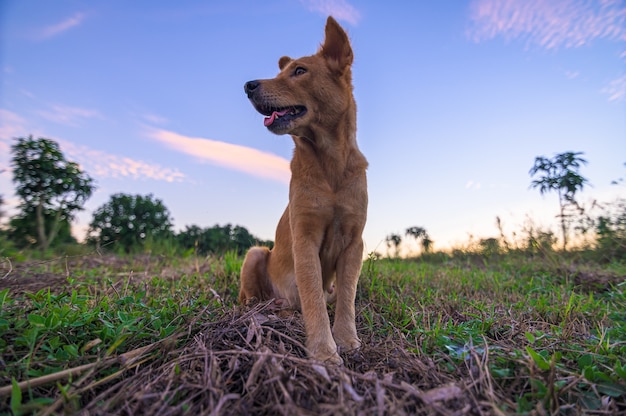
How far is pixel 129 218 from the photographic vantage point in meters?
11.8

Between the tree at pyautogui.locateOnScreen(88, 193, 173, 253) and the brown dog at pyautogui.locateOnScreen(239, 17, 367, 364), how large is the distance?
9557mm

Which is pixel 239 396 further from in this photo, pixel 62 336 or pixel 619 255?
pixel 619 255

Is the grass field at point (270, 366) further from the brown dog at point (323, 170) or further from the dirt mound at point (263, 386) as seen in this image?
the brown dog at point (323, 170)

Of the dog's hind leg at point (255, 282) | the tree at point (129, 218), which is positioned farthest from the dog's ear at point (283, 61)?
the tree at point (129, 218)

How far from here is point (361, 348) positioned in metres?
2.14

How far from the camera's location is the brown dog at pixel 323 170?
2.62m

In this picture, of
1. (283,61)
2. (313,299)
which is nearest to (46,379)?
(313,299)

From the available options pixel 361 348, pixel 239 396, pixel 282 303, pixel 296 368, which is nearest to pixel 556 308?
pixel 361 348

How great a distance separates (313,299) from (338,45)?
6.76 ft

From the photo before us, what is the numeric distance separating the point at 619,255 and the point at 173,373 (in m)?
8.37

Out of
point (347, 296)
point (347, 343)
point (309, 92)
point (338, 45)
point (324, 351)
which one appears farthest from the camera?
point (338, 45)

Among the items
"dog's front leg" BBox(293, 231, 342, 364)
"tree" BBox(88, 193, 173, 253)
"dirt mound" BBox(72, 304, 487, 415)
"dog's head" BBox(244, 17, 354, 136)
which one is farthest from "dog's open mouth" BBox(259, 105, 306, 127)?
"tree" BBox(88, 193, 173, 253)

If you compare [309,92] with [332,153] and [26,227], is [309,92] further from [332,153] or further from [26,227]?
[26,227]

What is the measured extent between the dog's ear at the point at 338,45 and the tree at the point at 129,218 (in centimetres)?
968
